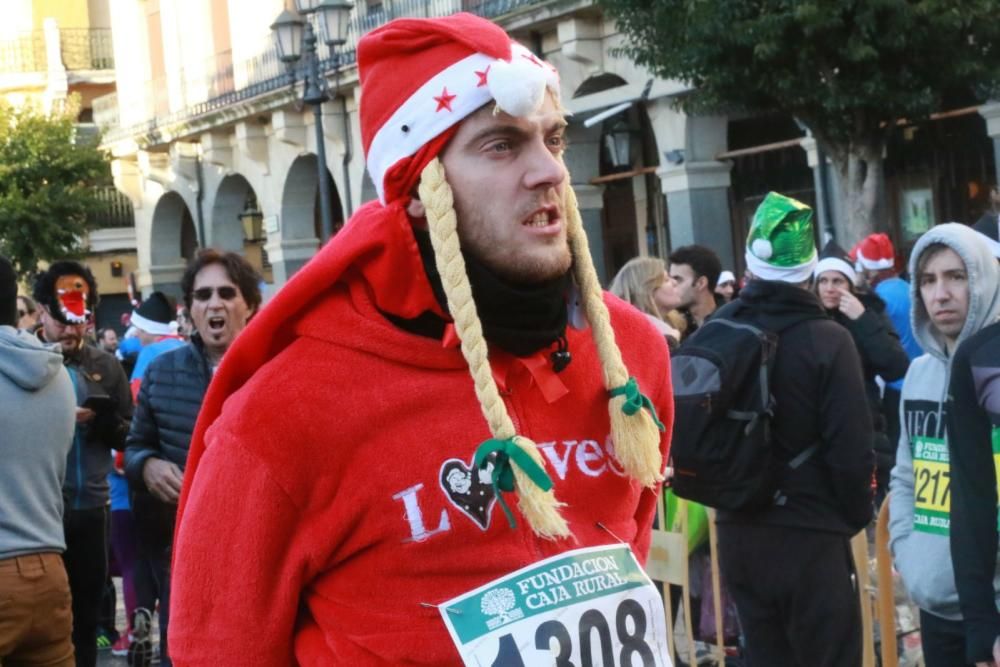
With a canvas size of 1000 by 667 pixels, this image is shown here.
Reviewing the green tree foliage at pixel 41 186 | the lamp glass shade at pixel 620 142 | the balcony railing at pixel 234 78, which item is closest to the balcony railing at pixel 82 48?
the balcony railing at pixel 234 78

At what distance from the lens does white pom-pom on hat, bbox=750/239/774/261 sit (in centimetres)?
610

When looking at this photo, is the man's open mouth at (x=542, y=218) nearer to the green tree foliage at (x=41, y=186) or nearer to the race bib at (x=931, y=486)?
the race bib at (x=931, y=486)

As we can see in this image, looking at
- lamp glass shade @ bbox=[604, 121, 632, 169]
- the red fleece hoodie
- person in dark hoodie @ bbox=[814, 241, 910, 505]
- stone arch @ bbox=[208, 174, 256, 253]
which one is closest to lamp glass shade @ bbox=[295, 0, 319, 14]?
lamp glass shade @ bbox=[604, 121, 632, 169]

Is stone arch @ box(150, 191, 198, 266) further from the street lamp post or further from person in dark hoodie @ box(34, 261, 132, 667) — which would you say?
person in dark hoodie @ box(34, 261, 132, 667)

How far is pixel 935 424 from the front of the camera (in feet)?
17.3

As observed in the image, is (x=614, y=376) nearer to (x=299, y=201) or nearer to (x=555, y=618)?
(x=555, y=618)

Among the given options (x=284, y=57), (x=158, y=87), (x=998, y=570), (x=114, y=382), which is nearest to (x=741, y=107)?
(x=284, y=57)

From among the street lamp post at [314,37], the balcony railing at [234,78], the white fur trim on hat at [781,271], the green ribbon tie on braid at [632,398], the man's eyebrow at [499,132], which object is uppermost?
the balcony railing at [234,78]

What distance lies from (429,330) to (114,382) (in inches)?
225

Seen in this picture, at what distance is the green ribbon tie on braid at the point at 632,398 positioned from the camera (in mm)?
2920

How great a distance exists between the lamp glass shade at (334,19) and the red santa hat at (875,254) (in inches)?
323

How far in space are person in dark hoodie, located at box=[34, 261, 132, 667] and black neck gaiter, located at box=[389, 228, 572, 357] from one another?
503 cm

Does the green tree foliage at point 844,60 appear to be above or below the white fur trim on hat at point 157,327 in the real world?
above

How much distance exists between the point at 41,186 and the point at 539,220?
36166mm
